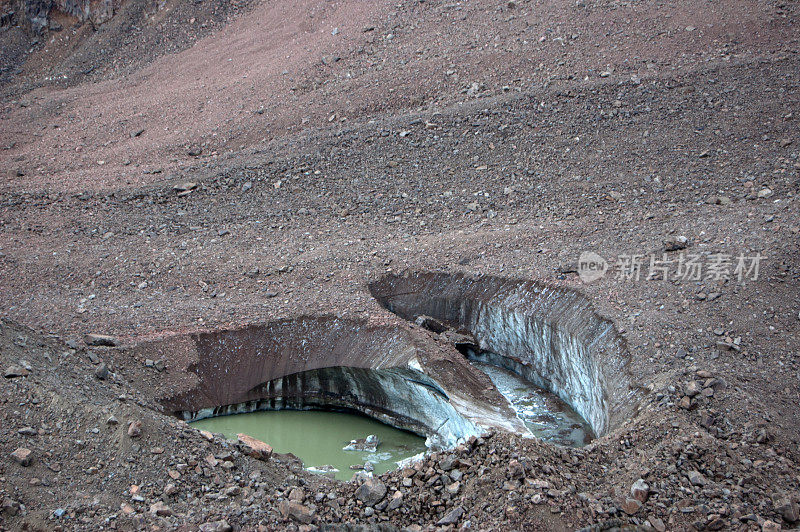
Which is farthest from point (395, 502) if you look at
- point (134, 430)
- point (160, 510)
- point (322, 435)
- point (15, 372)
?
point (15, 372)

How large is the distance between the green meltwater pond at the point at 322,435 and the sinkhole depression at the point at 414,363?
0.11m

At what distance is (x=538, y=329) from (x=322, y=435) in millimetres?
2995

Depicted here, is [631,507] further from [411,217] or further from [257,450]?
[411,217]

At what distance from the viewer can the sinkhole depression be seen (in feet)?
28.1

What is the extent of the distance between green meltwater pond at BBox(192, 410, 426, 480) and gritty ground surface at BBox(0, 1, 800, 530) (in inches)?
47.7

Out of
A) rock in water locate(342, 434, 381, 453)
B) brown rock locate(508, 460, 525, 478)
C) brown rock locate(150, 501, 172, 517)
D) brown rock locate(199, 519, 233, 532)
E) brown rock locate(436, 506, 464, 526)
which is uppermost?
brown rock locate(150, 501, 172, 517)

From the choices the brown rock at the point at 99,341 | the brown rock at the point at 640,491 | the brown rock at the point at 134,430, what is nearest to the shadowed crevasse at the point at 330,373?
the brown rock at the point at 99,341

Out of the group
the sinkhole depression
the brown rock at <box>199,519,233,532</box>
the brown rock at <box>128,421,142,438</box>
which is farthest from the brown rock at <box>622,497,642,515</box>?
the brown rock at <box>128,421,142,438</box>

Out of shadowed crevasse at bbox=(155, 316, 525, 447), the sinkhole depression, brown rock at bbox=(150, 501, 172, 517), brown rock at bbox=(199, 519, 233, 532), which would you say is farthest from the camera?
shadowed crevasse at bbox=(155, 316, 525, 447)

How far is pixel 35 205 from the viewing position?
12.6 metres

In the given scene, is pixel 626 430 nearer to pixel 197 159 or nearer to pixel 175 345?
pixel 175 345

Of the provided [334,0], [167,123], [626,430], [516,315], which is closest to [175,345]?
[516,315]

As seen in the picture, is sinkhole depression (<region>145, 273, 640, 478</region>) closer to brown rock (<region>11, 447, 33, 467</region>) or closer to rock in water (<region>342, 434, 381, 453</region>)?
rock in water (<region>342, 434, 381, 453</region>)

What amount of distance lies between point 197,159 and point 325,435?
7012 millimetres
